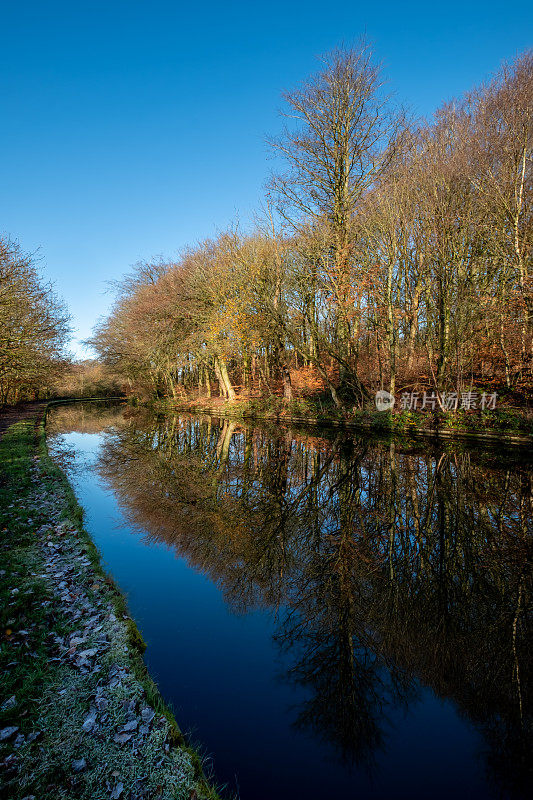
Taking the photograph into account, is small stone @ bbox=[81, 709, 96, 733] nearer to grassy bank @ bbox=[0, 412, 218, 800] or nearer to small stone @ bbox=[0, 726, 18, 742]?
grassy bank @ bbox=[0, 412, 218, 800]

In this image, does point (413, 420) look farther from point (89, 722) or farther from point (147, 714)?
point (89, 722)

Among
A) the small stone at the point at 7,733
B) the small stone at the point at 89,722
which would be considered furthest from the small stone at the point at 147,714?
the small stone at the point at 7,733

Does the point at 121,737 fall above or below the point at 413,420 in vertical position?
below

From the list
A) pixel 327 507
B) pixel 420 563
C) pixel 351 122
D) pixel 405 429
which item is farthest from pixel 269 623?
pixel 351 122

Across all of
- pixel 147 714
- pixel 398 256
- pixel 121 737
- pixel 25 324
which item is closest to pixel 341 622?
pixel 147 714

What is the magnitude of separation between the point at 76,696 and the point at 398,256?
19.5 metres

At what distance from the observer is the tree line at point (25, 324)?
62.6 ft

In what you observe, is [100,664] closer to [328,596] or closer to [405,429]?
[328,596]

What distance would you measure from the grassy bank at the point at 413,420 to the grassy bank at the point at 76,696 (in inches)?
535

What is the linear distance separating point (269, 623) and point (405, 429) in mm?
13073

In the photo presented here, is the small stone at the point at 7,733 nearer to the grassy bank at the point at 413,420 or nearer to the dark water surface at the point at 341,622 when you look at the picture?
the dark water surface at the point at 341,622

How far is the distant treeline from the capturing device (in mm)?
14836

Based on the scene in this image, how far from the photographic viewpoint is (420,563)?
5.50m

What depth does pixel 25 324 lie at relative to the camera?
69.9 feet
